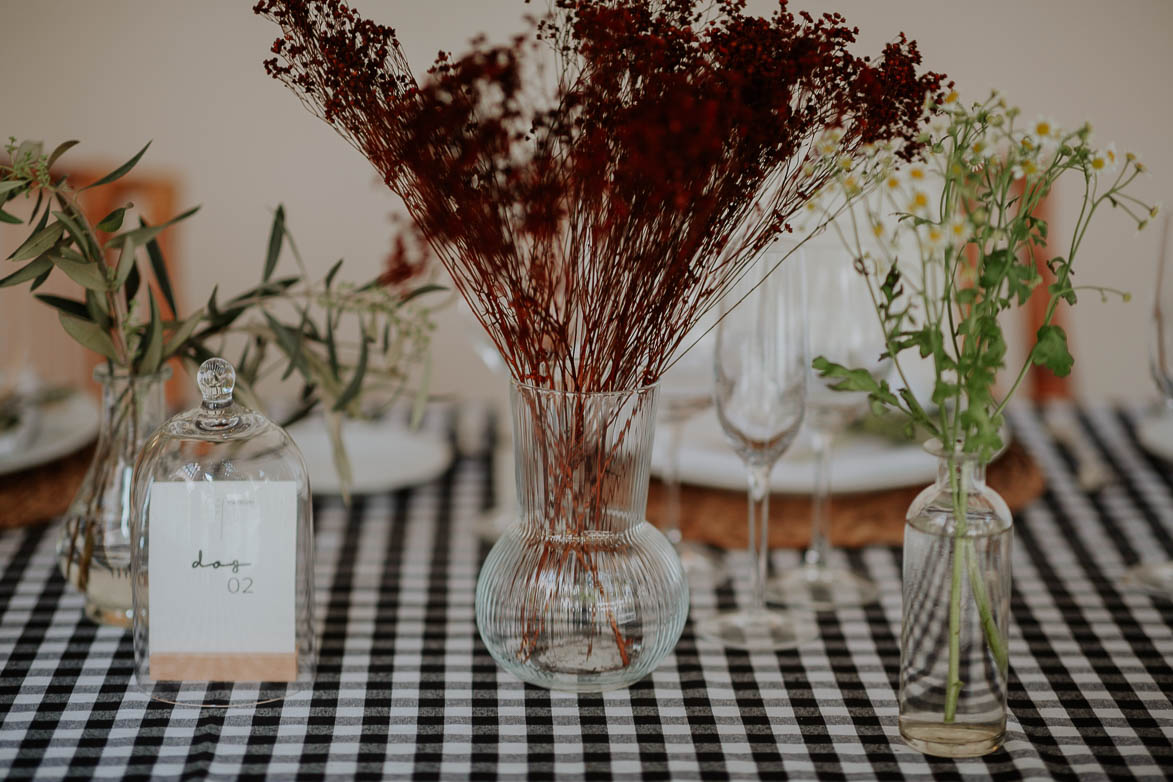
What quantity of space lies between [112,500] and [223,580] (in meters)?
0.18

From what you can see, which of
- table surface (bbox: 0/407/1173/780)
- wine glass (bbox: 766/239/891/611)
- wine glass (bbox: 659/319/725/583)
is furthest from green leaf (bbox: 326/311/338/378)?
wine glass (bbox: 766/239/891/611)

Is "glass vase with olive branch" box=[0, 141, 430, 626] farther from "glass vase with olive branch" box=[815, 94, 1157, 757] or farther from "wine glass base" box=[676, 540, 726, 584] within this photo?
"glass vase with olive branch" box=[815, 94, 1157, 757]

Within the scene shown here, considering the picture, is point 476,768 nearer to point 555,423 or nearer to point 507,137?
point 555,423

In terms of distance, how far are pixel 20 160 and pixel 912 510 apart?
2.31 feet

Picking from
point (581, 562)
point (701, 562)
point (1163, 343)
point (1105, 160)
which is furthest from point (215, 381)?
point (1163, 343)

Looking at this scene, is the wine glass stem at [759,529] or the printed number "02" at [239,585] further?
the wine glass stem at [759,529]

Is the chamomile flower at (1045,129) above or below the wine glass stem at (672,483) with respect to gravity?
above

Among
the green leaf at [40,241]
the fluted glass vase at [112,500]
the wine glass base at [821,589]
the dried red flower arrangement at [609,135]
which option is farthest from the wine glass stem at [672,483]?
the green leaf at [40,241]

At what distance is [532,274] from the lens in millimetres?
769

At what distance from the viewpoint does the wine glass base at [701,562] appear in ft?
3.77

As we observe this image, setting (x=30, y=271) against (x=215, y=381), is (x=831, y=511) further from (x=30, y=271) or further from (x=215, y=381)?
(x=30, y=271)

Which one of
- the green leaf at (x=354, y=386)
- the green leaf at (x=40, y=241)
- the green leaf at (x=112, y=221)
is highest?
the green leaf at (x=112, y=221)

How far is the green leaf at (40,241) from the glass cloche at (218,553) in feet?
0.54

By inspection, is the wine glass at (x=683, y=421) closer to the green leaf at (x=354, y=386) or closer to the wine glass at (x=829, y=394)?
the wine glass at (x=829, y=394)
